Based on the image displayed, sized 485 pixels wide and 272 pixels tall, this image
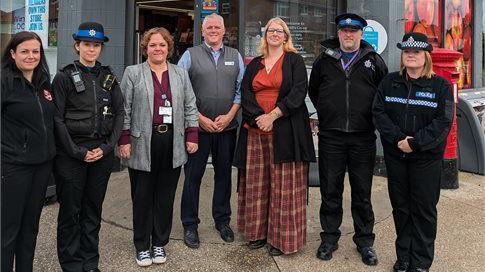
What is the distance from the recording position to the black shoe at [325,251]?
12.7 feet

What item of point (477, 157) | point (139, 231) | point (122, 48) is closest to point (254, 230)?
point (139, 231)

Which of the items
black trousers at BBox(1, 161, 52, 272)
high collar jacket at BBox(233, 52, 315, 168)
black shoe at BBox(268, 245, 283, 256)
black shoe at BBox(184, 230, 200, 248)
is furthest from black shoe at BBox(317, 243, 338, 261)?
black trousers at BBox(1, 161, 52, 272)

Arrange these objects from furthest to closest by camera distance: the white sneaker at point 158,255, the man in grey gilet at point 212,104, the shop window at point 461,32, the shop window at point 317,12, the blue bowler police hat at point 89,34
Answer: the shop window at point 461,32 < the shop window at point 317,12 < the man in grey gilet at point 212,104 < the white sneaker at point 158,255 < the blue bowler police hat at point 89,34

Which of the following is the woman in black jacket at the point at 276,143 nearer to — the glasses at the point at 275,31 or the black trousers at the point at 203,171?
the glasses at the point at 275,31

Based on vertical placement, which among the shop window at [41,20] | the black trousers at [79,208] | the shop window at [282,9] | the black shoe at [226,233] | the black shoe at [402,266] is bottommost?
the black shoe at [402,266]

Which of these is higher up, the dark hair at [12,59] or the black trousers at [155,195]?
the dark hair at [12,59]

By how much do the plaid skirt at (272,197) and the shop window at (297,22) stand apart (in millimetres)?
2723

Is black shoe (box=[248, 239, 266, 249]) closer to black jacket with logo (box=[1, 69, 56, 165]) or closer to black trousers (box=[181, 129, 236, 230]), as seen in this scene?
black trousers (box=[181, 129, 236, 230])

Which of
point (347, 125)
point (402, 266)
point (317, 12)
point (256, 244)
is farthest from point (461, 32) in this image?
point (256, 244)

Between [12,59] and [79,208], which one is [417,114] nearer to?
[79,208]

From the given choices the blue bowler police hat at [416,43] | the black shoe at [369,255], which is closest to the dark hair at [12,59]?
the blue bowler police hat at [416,43]

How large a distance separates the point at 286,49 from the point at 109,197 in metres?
2.92

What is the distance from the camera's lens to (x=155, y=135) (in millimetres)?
3582

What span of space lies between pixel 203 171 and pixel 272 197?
0.71 meters
